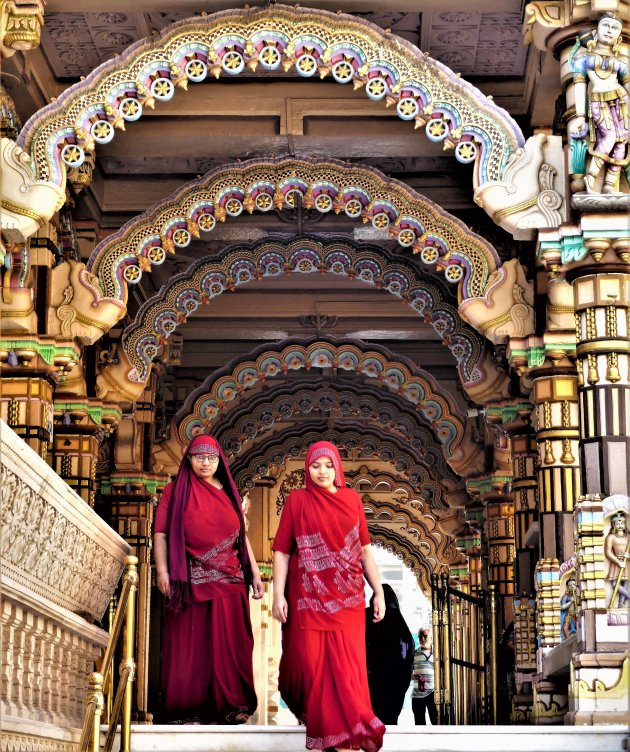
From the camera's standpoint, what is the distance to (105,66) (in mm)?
8586

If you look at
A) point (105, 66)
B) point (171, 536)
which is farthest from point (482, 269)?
point (171, 536)

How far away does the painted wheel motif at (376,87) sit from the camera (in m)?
8.62

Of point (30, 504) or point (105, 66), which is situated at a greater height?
point (105, 66)

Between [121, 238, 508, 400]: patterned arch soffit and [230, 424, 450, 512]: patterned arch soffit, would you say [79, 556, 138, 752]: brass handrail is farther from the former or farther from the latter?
[230, 424, 450, 512]: patterned arch soffit

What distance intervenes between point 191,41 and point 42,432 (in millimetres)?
2890

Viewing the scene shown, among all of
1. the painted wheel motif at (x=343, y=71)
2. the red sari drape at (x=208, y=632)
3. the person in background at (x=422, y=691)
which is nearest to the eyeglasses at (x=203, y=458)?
the red sari drape at (x=208, y=632)

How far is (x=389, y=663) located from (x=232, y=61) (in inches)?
169

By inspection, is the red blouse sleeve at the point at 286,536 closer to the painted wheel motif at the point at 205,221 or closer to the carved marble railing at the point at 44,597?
the carved marble railing at the point at 44,597

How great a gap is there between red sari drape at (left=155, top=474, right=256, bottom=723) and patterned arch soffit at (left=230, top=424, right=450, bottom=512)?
1003cm

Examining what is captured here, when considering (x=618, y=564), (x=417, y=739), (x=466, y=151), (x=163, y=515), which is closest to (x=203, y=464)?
(x=163, y=515)

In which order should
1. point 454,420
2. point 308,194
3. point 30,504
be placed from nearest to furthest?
point 30,504 → point 308,194 → point 454,420

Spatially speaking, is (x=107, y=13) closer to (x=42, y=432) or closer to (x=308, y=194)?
(x=308, y=194)

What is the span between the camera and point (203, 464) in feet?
24.5

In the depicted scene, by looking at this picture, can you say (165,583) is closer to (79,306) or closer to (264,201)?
(79,306)
